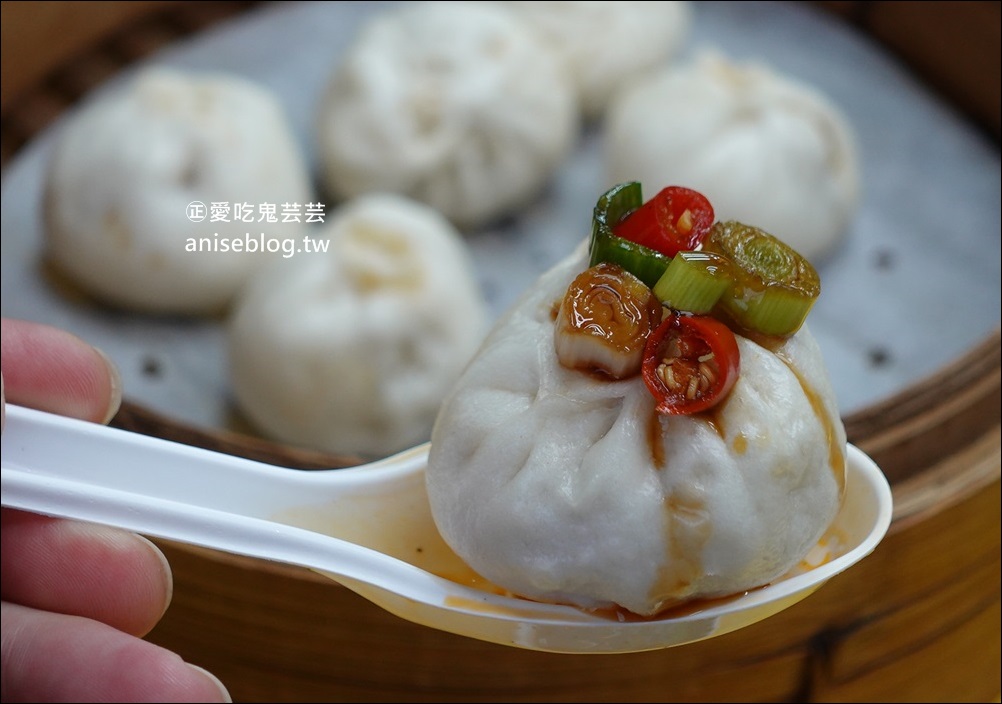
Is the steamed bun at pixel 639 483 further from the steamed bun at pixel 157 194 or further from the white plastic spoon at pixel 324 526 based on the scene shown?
the steamed bun at pixel 157 194

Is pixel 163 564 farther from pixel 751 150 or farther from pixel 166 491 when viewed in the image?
pixel 751 150

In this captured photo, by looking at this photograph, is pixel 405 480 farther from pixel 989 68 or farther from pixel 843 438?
pixel 989 68

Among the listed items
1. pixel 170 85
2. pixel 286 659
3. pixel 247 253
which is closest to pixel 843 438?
pixel 286 659

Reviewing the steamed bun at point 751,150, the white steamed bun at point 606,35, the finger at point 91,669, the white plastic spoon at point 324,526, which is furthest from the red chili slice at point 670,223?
the white steamed bun at point 606,35

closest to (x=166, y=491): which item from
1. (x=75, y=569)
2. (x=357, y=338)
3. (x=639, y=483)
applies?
(x=75, y=569)

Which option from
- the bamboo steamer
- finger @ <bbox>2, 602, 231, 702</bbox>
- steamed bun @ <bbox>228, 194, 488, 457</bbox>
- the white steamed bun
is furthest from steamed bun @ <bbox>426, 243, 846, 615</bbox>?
the white steamed bun

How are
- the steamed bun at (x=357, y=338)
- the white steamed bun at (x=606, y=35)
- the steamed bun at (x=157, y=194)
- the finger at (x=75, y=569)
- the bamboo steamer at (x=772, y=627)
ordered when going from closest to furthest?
1. the finger at (x=75, y=569)
2. the bamboo steamer at (x=772, y=627)
3. the steamed bun at (x=357, y=338)
4. the steamed bun at (x=157, y=194)
5. the white steamed bun at (x=606, y=35)
